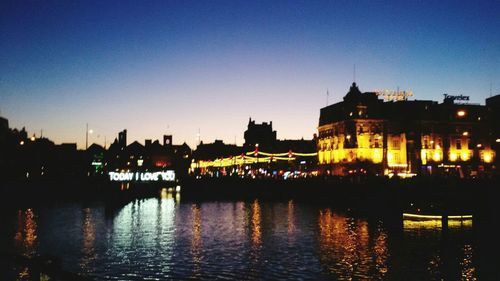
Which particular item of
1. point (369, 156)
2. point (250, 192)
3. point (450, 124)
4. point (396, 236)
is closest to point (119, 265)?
point (396, 236)

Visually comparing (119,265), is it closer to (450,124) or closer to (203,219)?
(203,219)

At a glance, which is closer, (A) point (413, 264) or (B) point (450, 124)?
(A) point (413, 264)

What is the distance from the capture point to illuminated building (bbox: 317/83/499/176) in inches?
4230

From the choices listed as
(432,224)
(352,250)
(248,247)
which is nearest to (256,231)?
(248,247)

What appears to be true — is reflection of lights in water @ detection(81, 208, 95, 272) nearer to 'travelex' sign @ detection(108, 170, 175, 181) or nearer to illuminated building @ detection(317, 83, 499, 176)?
'travelex' sign @ detection(108, 170, 175, 181)

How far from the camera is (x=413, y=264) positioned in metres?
32.2

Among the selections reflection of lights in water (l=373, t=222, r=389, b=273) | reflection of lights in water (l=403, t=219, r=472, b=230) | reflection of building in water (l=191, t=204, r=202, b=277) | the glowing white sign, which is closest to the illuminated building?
the glowing white sign

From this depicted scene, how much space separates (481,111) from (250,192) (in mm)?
55628

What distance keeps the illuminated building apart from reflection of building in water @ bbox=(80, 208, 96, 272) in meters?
67.3

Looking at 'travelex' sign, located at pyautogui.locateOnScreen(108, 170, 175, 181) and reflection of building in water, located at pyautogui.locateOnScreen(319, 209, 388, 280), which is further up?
'travelex' sign, located at pyautogui.locateOnScreen(108, 170, 175, 181)

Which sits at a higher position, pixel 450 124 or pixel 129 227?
pixel 450 124

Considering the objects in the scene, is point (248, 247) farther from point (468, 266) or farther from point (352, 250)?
point (468, 266)

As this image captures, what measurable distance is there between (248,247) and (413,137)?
3093 inches

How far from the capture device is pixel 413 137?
107250 millimetres
